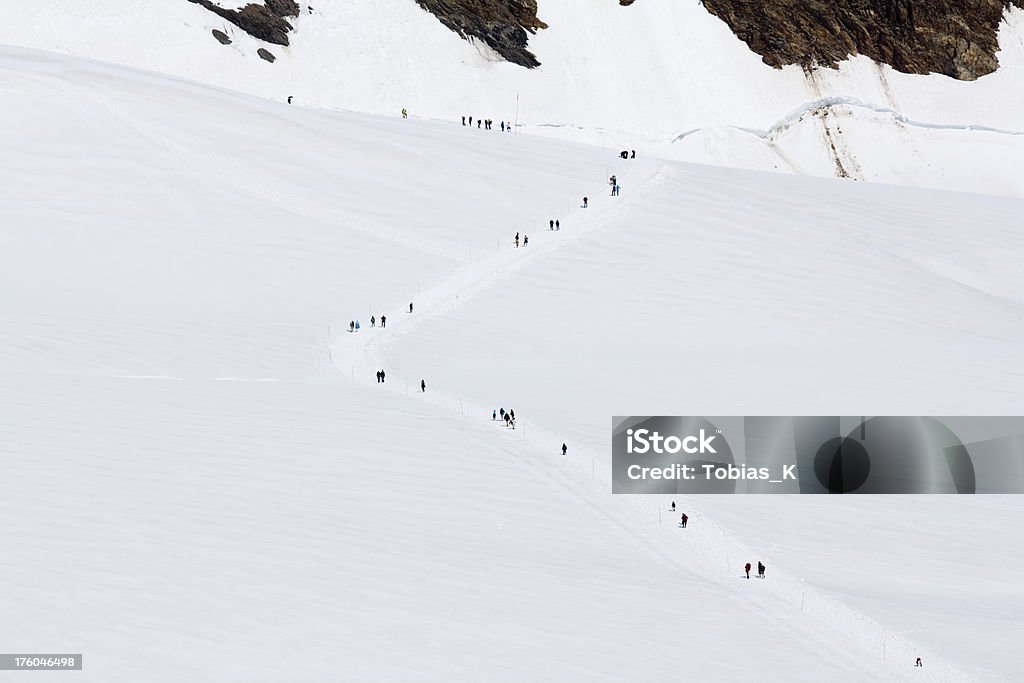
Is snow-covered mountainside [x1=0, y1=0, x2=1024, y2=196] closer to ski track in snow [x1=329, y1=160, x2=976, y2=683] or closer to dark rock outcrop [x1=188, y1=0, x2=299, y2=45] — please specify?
dark rock outcrop [x1=188, y1=0, x2=299, y2=45]

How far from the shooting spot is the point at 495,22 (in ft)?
289

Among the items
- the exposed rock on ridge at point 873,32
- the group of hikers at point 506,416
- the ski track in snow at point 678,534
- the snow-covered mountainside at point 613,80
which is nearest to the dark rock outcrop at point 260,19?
the snow-covered mountainside at point 613,80

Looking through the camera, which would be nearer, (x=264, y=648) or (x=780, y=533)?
(x=264, y=648)

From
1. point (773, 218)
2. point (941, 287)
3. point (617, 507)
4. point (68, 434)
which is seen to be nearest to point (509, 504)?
point (617, 507)

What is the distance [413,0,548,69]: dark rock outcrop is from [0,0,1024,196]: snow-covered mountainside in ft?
0.71

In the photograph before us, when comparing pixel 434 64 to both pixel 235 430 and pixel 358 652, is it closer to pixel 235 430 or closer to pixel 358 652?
pixel 235 430

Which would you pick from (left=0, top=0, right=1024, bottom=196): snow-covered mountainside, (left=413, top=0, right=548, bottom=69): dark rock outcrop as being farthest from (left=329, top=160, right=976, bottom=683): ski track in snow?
(left=413, top=0, right=548, bottom=69): dark rock outcrop

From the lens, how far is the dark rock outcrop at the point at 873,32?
92.2m

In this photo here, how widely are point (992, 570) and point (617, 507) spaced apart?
24.3 ft

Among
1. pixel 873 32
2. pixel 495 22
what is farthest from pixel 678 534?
pixel 873 32

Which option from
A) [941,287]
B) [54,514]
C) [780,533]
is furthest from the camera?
→ [941,287]

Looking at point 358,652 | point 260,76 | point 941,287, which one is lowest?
point 358,652

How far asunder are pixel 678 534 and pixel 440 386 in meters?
12.3

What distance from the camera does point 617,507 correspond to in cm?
2638
